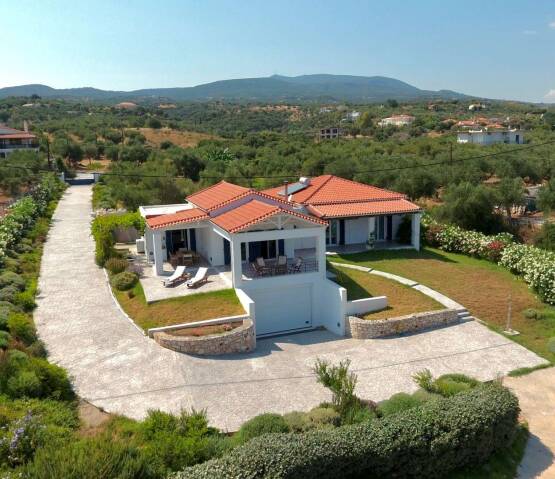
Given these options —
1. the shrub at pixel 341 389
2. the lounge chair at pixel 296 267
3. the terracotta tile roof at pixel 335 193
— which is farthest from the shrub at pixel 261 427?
the terracotta tile roof at pixel 335 193

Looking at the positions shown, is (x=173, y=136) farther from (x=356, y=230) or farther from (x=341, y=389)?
(x=341, y=389)

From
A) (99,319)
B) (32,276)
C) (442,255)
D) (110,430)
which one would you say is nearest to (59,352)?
(99,319)

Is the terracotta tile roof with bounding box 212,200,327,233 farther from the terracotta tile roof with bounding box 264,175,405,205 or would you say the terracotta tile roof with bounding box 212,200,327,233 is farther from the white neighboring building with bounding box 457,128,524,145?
the white neighboring building with bounding box 457,128,524,145

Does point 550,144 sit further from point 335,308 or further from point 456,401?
point 456,401

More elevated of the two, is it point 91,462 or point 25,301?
point 91,462

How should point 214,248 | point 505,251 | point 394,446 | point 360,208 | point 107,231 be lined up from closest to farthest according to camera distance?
point 394,446, point 214,248, point 505,251, point 107,231, point 360,208

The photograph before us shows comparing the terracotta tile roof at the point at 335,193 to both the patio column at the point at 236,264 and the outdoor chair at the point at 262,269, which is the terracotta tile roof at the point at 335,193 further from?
the patio column at the point at 236,264

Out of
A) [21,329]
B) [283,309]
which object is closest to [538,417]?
[283,309]
